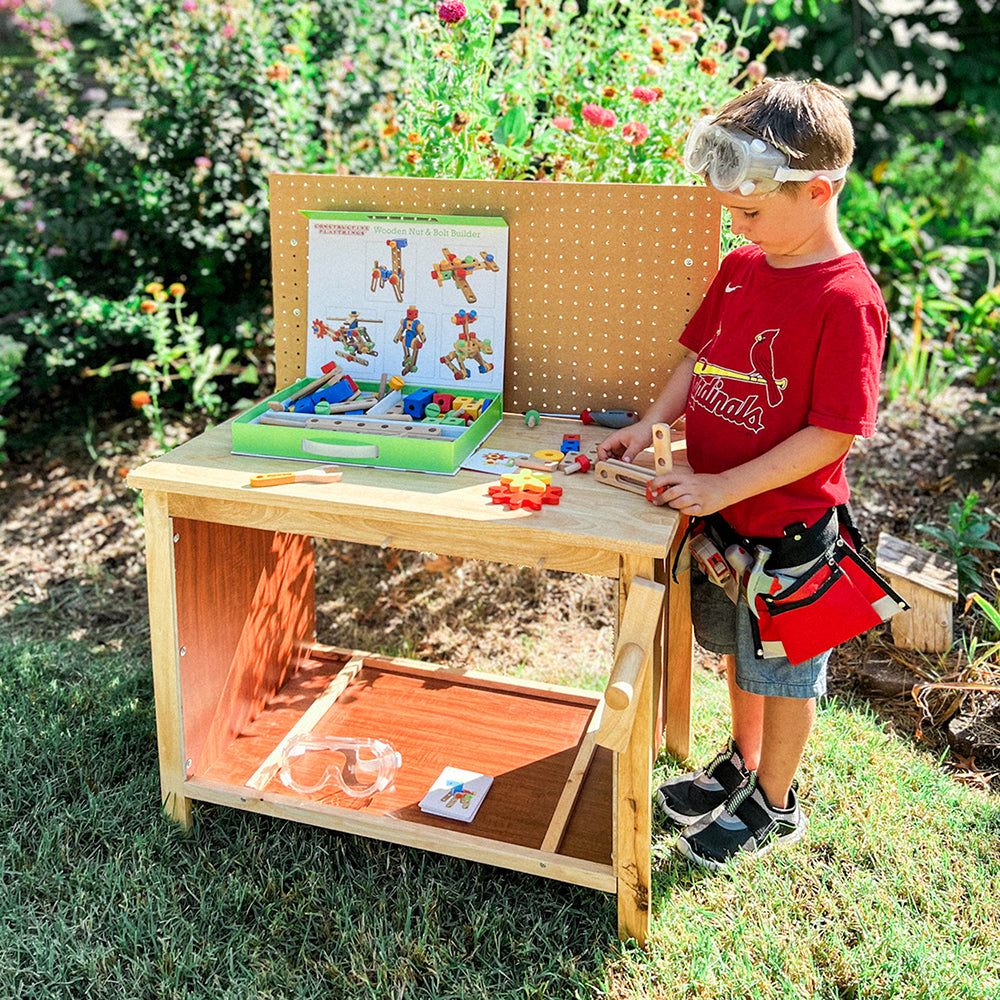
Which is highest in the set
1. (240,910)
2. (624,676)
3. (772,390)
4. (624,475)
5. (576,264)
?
(576,264)

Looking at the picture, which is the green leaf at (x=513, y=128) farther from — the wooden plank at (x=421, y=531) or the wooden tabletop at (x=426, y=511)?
the wooden plank at (x=421, y=531)

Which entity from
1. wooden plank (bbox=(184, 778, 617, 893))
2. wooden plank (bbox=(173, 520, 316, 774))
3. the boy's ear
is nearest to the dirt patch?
wooden plank (bbox=(173, 520, 316, 774))

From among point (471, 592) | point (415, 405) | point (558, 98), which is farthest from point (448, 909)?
point (558, 98)

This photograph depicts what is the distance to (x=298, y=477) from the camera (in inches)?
71.7

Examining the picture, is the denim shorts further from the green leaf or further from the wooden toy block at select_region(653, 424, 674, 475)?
the green leaf

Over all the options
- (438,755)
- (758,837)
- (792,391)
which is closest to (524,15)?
(792,391)

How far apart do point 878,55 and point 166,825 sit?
403cm

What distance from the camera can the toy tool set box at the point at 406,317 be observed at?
2066 millimetres

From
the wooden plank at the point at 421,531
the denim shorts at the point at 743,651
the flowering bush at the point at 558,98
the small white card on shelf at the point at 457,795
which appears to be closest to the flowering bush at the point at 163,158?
the flowering bush at the point at 558,98

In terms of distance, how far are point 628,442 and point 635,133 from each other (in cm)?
80

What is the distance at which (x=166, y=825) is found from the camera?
209 cm

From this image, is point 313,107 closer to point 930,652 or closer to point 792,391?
point 792,391

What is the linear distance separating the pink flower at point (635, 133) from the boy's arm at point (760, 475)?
964 mm

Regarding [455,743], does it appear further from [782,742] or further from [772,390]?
[772,390]
